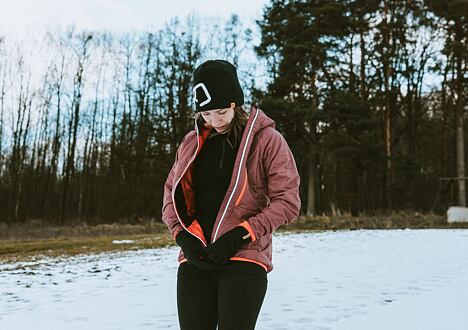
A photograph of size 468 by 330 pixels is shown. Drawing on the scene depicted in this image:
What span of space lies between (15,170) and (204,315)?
1190 inches

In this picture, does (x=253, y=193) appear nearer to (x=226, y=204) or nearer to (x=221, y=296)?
(x=226, y=204)

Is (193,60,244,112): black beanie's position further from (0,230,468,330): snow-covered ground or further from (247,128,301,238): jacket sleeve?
(0,230,468,330): snow-covered ground

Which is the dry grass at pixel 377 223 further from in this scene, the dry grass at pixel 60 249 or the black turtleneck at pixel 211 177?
the black turtleneck at pixel 211 177

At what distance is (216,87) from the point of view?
212cm

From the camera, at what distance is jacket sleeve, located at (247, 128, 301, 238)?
6.45 ft

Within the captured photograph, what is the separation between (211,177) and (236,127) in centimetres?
24

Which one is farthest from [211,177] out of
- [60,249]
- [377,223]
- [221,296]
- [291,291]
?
[377,223]

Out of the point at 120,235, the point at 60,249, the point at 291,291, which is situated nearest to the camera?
the point at 291,291

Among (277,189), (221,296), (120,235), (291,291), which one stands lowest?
(120,235)

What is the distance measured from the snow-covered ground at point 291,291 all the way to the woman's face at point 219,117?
8.08ft

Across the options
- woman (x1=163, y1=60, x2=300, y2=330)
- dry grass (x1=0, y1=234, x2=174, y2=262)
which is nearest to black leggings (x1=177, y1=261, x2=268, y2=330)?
woman (x1=163, y1=60, x2=300, y2=330)

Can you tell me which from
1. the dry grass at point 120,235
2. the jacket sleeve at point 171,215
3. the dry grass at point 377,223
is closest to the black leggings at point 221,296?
the jacket sleeve at point 171,215

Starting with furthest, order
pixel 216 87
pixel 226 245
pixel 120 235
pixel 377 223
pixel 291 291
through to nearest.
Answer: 1. pixel 120 235
2. pixel 377 223
3. pixel 291 291
4. pixel 216 87
5. pixel 226 245

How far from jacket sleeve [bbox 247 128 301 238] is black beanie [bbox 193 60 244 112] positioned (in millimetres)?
224
